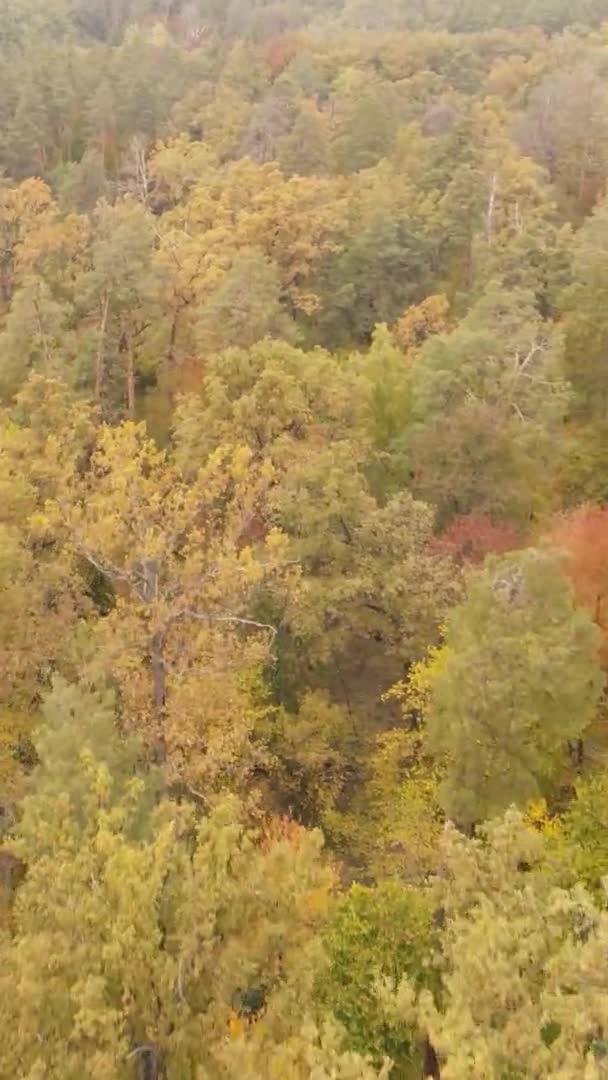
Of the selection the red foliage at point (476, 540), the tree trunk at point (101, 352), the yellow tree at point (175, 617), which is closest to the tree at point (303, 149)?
the tree trunk at point (101, 352)

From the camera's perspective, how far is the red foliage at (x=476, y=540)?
98.7 feet

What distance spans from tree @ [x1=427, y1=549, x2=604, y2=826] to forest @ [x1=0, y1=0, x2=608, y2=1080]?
0.08 metres

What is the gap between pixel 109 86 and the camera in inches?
2625

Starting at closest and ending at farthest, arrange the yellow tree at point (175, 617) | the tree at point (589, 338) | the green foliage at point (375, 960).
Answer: the green foliage at point (375, 960) < the yellow tree at point (175, 617) < the tree at point (589, 338)

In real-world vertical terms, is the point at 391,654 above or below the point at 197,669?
below

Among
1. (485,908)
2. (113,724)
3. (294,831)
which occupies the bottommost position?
(294,831)

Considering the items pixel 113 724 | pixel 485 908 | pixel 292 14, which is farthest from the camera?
pixel 292 14

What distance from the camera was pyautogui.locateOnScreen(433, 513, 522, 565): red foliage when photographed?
30.1 m

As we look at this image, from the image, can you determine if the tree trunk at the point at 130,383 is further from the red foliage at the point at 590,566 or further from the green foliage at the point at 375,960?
the green foliage at the point at 375,960

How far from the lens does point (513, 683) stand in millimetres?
21547

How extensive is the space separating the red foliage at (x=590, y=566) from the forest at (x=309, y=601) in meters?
0.09

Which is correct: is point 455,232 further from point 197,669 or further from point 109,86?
point 197,669

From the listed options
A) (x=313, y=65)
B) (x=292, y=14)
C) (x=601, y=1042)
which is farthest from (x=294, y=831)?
(x=292, y=14)

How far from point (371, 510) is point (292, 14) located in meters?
85.7
